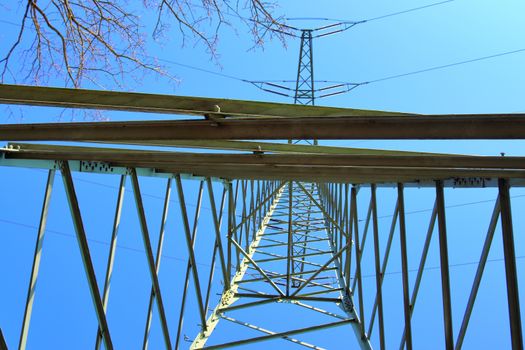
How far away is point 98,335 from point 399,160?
4812 millimetres

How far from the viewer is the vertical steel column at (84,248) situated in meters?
5.82

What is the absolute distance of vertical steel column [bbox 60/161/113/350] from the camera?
582 cm

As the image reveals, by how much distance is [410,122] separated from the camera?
363cm

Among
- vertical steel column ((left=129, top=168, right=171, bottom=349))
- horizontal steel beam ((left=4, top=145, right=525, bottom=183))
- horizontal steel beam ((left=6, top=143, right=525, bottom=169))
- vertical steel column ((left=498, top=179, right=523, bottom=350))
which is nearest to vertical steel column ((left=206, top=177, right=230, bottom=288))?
vertical steel column ((left=129, top=168, right=171, bottom=349))

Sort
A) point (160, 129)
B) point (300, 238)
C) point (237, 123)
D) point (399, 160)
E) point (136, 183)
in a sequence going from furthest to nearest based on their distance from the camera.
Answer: point (300, 238), point (136, 183), point (399, 160), point (160, 129), point (237, 123)

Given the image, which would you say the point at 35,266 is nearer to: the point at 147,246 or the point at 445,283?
the point at 147,246

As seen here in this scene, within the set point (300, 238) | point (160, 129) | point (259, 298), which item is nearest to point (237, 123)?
point (160, 129)

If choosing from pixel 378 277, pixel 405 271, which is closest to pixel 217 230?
pixel 378 277

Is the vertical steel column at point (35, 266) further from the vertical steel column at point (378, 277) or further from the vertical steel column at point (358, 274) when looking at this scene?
the vertical steel column at point (358, 274)

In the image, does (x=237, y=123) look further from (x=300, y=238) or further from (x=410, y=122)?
(x=300, y=238)

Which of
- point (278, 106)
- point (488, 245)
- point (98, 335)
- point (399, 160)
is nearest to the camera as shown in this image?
point (278, 106)

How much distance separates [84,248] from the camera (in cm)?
589

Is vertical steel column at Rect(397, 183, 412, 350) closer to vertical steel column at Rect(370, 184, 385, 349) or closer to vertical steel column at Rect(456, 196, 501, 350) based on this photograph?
vertical steel column at Rect(370, 184, 385, 349)

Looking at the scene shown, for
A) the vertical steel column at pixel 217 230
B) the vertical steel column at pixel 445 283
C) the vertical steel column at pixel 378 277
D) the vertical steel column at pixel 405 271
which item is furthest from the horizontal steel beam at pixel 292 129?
the vertical steel column at pixel 217 230
